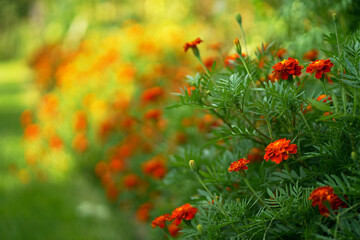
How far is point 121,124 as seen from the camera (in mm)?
3334

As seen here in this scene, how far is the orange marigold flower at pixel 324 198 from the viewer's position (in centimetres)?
92

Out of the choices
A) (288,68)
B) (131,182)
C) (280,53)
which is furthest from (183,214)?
(131,182)

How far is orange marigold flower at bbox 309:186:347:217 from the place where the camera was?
0.92 metres

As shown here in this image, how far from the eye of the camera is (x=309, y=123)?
3.81ft

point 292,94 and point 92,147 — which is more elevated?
point 292,94

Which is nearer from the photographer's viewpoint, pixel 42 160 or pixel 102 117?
pixel 102 117

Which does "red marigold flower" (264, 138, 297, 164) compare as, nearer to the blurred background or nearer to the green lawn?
the blurred background

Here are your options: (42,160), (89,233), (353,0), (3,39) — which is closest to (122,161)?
(89,233)

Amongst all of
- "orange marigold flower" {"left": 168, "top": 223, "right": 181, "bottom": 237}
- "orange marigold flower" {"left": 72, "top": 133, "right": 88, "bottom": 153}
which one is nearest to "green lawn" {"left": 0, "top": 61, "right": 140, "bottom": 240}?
"orange marigold flower" {"left": 72, "top": 133, "right": 88, "bottom": 153}

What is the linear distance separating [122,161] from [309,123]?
89.5 inches

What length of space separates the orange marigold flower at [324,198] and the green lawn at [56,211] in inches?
85.3

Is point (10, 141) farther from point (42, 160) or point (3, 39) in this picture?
point (3, 39)

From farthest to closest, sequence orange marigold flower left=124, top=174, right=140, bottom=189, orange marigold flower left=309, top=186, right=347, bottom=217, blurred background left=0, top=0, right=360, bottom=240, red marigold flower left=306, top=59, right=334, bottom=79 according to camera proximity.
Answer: orange marigold flower left=124, top=174, right=140, bottom=189 → blurred background left=0, top=0, right=360, bottom=240 → red marigold flower left=306, top=59, right=334, bottom=79 → orange marigold flower left=309, top=186, right=347, bottom=217

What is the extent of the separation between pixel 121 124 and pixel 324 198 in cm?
255
